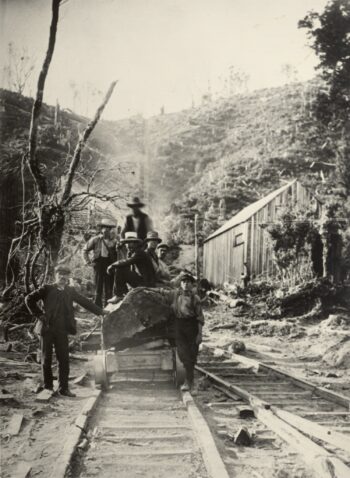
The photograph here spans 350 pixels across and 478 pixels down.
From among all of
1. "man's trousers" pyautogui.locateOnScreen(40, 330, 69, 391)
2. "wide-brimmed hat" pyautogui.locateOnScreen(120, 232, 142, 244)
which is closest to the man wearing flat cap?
"wide-brimmed hat" pyautogui.locateOnScreen(120, 232, 142, 244)

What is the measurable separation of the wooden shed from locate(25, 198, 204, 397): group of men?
1583 cm

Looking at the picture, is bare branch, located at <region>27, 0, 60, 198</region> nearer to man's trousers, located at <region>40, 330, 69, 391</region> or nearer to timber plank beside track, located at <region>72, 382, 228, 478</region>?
man's trousers, located at <region>40, 330, 69, 391</region>

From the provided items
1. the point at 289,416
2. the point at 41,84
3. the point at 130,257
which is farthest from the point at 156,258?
the point at 289,416

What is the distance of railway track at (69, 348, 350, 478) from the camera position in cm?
414

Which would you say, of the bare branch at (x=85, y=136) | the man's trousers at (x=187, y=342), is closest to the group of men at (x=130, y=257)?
the man's trousers at (x=187, y=342)

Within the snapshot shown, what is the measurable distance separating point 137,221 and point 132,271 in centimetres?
138

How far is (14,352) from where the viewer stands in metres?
9.94

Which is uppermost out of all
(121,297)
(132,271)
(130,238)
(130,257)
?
(130,238)

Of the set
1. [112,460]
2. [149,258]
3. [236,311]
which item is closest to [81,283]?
[236,311]

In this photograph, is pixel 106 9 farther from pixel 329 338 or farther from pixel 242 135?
pixel 242 135

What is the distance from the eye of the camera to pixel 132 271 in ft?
29.2

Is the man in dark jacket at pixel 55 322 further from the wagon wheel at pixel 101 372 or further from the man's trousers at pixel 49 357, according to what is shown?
the wagon wheel at pixel 101 372

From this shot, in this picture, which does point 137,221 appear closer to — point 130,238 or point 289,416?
point 130,238

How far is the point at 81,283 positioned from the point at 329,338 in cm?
1079
